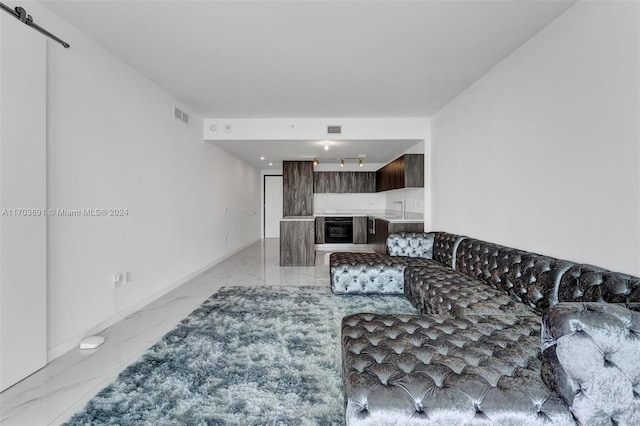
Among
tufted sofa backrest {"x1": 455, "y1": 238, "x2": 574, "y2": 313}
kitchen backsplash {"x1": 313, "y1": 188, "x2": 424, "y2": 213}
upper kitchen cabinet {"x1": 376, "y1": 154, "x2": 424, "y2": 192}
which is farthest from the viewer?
kitchen backsplash {"x1": 313, "y1": 188, "x2": 424, "y2": 213}

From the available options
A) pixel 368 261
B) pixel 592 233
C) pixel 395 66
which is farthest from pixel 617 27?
pixel 368 261

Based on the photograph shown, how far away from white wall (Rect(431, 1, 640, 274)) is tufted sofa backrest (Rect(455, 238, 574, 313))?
0.60ft

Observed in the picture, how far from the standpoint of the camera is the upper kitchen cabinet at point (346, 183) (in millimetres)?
8492

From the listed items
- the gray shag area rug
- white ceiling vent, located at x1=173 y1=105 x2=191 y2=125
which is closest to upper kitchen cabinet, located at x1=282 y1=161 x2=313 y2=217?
white ceiling vent, located at x1=173 y1=105 x2=191 y2=125

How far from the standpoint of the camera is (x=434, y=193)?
4934 mm

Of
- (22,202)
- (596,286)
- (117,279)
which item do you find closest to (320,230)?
(117,279)

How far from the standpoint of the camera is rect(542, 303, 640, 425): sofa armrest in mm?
1146

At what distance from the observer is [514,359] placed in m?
1.44

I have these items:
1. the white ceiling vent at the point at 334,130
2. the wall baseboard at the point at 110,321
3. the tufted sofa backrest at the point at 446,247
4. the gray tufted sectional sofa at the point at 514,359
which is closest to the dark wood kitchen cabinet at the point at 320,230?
the white ceiling vent at the point at 334,130

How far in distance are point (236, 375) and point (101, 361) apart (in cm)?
107

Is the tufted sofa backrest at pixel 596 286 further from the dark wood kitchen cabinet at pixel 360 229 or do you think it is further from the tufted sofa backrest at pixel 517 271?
the dark wood kitchen cabinet at pixel 360 229

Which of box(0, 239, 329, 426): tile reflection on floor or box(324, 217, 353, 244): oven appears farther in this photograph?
box(324, 217, 353, 244): oven

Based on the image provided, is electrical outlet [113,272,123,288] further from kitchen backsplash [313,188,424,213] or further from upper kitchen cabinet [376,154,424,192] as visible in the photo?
kitchen backsplash [313,188,424,213]

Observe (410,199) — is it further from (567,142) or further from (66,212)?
(66,212)
